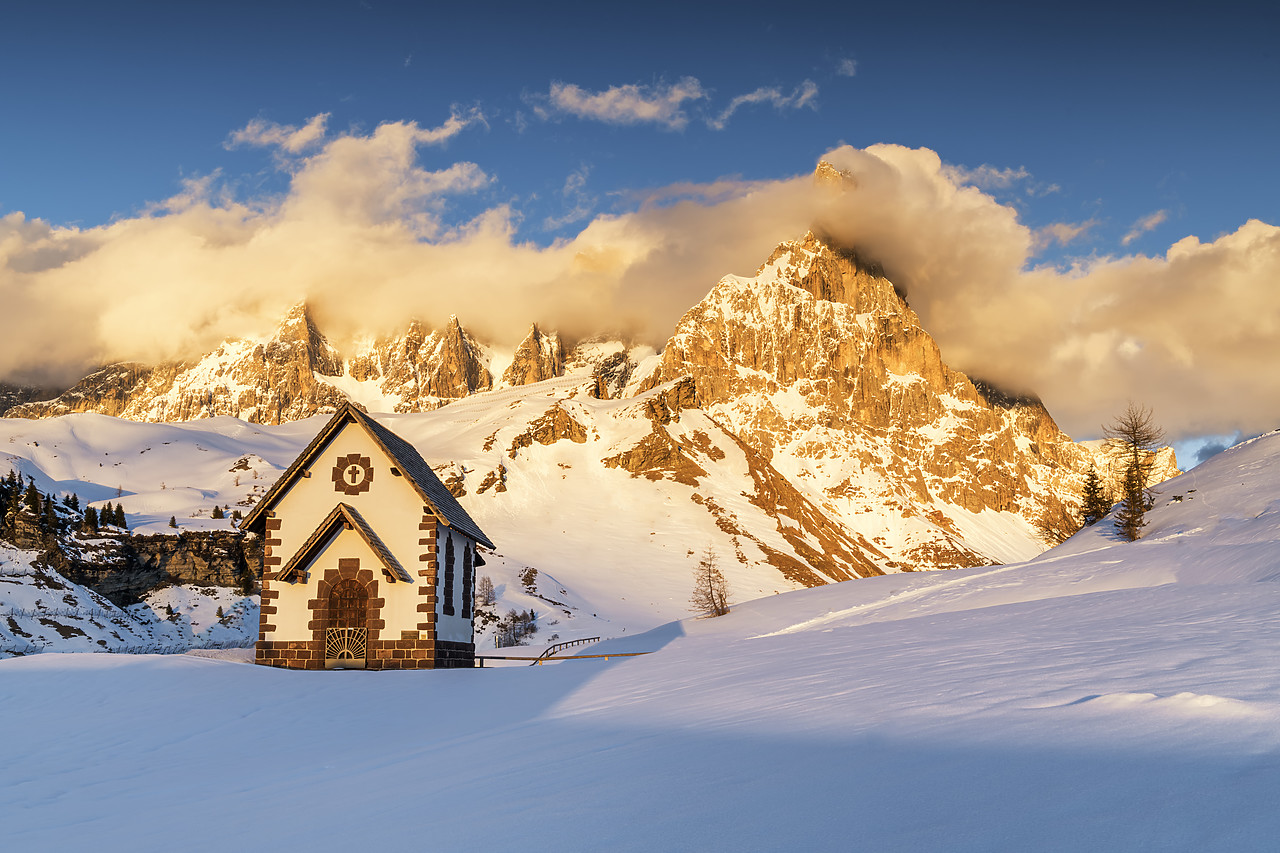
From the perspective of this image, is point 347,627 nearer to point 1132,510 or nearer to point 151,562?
point 1132,510

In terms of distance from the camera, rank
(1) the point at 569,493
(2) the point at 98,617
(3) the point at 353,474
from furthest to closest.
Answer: (1) the point at 569,493, (2) the point at 98,617, (3) the point at 353,474

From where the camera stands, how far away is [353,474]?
28.0 metres

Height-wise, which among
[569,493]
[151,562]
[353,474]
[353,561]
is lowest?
[353,561]

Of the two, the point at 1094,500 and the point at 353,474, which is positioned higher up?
the point at 353,474

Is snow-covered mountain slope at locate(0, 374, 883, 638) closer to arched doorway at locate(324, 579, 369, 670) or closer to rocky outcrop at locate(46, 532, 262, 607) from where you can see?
rocky outcrop at locate(46, 532, 262, 607)

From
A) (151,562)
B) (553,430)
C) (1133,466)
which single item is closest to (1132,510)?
(1133,466)

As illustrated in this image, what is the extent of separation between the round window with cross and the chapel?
32 mm

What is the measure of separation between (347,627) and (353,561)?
2014 mm

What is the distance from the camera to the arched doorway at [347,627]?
2636 cm

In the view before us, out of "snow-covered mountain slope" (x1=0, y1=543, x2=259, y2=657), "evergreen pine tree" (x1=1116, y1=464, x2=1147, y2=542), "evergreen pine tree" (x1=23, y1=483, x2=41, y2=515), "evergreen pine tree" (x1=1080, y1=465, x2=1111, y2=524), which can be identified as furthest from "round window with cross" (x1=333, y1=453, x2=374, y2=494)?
"evergreen pine tree" (x1=23, y1=483, x2=41, y2=515)

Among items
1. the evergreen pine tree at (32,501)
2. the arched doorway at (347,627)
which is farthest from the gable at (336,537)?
the evergreen pine tree at (32,501)

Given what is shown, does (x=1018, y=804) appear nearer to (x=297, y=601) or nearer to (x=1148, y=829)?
(x=1148, y=829)

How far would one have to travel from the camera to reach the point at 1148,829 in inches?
168

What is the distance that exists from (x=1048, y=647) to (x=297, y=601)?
22.3 m
